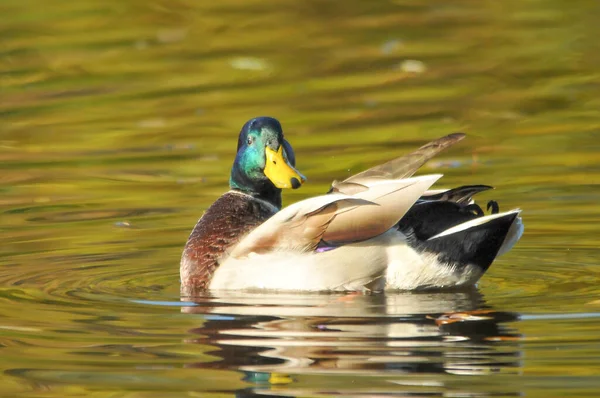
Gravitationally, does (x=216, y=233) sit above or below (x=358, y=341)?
above

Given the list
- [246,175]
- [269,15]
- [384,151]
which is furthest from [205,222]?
[269,15]

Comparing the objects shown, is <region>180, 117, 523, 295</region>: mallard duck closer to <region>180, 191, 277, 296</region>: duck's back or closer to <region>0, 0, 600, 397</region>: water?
<region>180, 191, 277, 296</region>: duck's back

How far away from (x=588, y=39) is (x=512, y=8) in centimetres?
209

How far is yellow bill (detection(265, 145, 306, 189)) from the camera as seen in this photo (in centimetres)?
817

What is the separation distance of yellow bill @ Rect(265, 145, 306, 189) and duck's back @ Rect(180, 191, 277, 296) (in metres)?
0.27

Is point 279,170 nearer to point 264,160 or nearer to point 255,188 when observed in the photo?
point 264,160

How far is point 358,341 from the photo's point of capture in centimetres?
666

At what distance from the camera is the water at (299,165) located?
20.9ft

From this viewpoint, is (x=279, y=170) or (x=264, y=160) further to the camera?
(x=264, y=160)

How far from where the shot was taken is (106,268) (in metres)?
8.73

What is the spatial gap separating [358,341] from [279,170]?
1.84m

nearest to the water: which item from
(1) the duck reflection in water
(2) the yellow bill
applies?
(1) the duck reflection in water

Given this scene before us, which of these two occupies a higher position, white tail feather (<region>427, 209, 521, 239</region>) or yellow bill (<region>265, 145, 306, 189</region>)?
yellow bill (<region>265, 145, 306, 189</region>)

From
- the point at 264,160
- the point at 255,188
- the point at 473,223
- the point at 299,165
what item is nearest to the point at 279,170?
the point at 264,160
